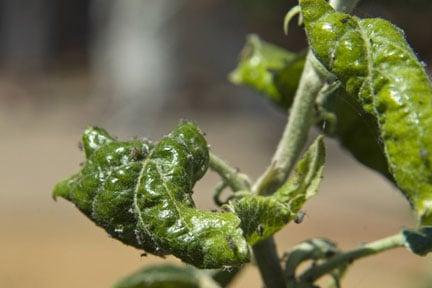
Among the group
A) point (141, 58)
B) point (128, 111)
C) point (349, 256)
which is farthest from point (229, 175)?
point (128, 111)

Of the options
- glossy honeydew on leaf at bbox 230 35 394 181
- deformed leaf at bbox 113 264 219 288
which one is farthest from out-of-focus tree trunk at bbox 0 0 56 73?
deformed leaf at bbox 113 264 219 288

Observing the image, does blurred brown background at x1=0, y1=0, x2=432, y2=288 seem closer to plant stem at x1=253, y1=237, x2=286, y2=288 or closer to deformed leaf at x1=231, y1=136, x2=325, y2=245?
plant stem at x1=253, y1=237, x2=286, y2=288

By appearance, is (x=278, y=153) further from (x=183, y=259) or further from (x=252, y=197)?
(x=183, y=259)

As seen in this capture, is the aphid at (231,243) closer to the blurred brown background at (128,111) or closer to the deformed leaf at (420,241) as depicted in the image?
the deformed leaf at (420,241)

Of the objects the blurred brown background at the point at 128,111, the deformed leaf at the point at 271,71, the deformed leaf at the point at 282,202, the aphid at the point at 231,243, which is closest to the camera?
the aphid at the point at 231,243

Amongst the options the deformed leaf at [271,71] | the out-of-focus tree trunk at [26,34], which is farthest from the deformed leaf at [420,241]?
the out-of-focus tree trunk at [26,34]

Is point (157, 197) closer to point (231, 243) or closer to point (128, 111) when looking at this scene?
point (231, 243)
